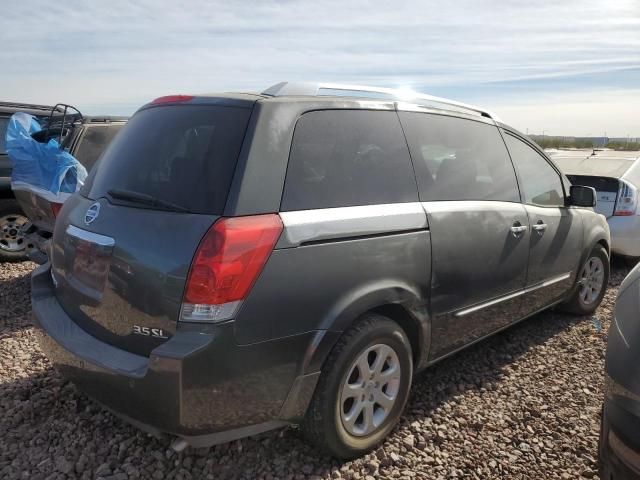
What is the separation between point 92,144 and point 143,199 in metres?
3.69

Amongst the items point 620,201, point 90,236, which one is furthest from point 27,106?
point 620,201

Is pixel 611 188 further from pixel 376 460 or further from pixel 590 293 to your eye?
pixel 376 460

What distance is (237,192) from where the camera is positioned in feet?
7.27

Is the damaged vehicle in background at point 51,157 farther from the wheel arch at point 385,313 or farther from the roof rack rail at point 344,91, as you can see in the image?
the wheel arch at point 385,313

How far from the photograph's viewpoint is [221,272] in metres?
2.11

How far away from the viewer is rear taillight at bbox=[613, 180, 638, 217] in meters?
6.06

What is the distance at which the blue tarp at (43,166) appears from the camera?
495cm

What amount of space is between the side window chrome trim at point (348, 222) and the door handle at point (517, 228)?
94 cm

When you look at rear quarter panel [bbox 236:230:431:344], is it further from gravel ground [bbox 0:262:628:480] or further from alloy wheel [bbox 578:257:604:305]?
alloy wheel [bbox 578:257:604:305]

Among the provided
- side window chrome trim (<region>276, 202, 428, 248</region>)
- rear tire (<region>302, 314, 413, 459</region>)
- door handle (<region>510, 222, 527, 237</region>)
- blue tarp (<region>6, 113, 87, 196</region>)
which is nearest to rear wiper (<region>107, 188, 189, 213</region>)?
side window chrome trim (<region>276, 202, 428, 248</region>)

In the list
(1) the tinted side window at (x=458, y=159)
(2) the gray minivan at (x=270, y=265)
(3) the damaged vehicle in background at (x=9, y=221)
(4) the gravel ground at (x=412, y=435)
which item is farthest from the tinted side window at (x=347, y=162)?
(3) the damaged vehicle in background at (x=9, y=221)

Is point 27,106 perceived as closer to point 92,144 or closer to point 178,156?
point 92,144

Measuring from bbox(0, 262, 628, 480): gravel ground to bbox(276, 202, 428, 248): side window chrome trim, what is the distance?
1135mm

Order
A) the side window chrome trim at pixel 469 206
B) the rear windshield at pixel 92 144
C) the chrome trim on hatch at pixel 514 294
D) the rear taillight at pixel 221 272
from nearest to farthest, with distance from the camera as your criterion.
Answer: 1. the rear taillight at pixel 221 272
2. the side window chrome trim at pixel 469 206
3. the chrome trim on hatch at pixel 514 294
4. the rear windshield at pixel 92 144
